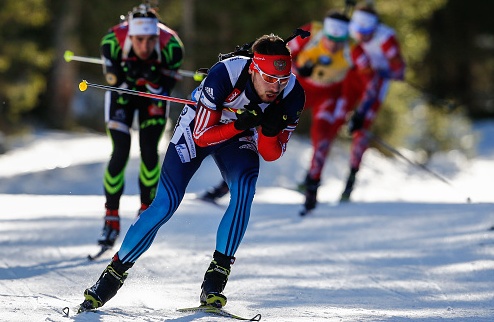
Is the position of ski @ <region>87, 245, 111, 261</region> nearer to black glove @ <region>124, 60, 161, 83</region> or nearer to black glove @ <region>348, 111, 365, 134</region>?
black glove @ <region>124, 60, 161, 83</region>

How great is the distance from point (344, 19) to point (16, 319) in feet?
20.5

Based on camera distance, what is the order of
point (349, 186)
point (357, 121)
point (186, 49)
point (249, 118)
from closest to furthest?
point (249, 118) → point (357, 121) → point (349, 186) → point (186, 49)

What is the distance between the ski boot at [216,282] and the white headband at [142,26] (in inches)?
113

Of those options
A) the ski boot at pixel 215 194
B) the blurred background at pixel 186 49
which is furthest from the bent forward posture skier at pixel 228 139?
the blurred background at pixel 186 49

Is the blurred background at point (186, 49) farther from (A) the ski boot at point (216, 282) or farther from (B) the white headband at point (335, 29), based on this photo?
(A) the ski boot at point (216, 282)

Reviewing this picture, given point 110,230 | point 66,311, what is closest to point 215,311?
point 66,311

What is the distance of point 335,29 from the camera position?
34.7ft

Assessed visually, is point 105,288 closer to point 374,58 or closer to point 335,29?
point 335,29

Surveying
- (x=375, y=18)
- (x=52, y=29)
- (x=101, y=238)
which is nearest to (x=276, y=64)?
(x=101, y=238)

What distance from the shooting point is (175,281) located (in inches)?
273

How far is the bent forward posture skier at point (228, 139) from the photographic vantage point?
5.60m

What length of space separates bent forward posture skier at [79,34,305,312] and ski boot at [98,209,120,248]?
7.33 ft

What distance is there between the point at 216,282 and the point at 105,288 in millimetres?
644

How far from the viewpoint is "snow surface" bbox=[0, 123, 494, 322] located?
19.6 ft
